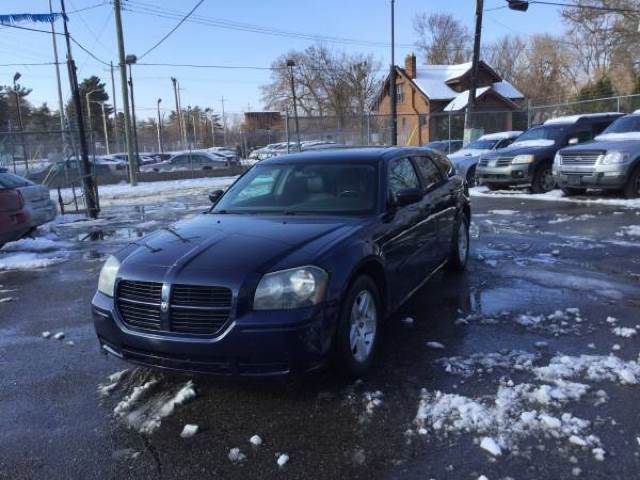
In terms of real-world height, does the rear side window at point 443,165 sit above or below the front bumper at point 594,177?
above

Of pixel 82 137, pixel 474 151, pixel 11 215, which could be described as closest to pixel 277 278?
pixel 11 215

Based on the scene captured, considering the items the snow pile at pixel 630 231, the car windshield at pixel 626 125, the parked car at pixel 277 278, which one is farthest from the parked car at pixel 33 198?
the car windshield at pixel 626 125

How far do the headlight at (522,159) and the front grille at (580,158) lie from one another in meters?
1.35

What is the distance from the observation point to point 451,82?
46.4m

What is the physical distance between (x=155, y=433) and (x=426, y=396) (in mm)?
1702

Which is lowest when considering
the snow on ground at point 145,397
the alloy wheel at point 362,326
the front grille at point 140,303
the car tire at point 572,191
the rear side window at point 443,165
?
the snow on ground at point 145,397

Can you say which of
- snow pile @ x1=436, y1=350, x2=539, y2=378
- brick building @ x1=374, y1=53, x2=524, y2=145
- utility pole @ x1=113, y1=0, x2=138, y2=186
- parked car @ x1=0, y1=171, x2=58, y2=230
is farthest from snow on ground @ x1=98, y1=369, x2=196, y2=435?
brick building @ x1=374, y1=53, x2=524, y2=145

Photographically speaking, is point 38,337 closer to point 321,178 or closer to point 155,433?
point 155,433

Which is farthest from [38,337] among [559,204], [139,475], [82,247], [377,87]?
[377,87]

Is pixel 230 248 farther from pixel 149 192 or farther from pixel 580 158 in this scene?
pixel 149 192

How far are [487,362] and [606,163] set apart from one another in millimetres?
9780

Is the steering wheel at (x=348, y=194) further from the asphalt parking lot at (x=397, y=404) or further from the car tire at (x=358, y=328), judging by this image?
the asphalt parking lot at (x=397, y=404)

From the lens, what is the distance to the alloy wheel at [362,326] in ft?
12.4

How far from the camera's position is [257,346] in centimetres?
329
